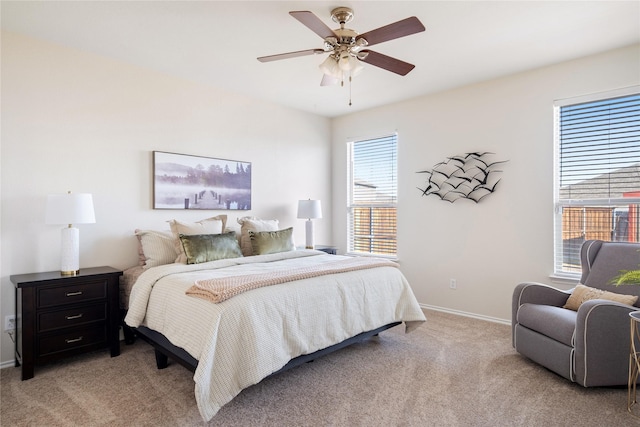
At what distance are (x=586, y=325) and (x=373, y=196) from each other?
3.11 metres

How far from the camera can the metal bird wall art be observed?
3984mm

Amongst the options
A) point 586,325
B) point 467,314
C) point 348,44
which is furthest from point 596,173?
point 348,44

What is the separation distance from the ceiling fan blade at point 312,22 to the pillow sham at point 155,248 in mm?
2243

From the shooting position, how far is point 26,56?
2930 millimetres

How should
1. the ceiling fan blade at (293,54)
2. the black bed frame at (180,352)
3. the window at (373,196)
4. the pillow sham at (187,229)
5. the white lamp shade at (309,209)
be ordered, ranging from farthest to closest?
1. the window at (373,196)
2. the white lamp shade at (309,209)
3. the pillow sham at (187,229)
4. the ceiling fan blade at (293,54)
5. the black bed frame at (180,352)

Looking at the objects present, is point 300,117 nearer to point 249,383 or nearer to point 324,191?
point 324,191

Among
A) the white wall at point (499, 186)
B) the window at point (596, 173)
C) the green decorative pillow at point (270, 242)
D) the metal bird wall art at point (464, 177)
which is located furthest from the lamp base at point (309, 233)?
the window at point (596, 173)

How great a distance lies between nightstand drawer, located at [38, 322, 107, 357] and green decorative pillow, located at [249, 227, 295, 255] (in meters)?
1.48

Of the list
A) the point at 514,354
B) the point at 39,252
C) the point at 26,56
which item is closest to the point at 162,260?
the point at 39,252

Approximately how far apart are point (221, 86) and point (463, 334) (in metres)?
3.65

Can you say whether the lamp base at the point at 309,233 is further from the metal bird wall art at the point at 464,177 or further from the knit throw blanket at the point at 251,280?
the knit throw blanket at the point at 251,280

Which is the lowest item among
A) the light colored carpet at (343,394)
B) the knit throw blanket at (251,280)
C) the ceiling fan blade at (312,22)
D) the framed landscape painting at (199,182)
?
the light colored carpet at (343,394)

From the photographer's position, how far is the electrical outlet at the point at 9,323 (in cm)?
286

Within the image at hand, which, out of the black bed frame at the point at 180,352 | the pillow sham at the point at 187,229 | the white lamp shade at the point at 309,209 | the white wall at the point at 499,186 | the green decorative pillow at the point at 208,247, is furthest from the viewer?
the white lamp shade at the point at 309,209
